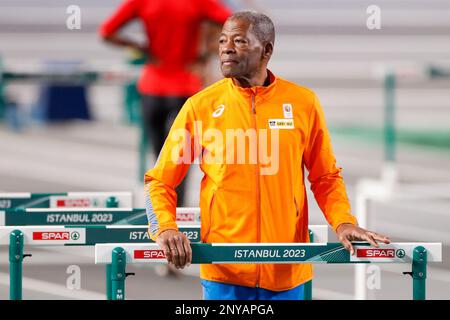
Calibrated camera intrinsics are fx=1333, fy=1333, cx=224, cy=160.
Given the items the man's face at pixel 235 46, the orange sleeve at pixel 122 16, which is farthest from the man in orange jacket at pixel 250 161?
the orange sleeve at pixel 122 16

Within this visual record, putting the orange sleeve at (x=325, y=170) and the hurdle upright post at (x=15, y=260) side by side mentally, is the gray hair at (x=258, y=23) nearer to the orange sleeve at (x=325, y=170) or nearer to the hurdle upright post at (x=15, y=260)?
the orange sleeve at (x=325, y=170)

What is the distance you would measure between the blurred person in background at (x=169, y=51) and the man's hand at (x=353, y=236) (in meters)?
4.13

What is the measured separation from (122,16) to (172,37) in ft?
1.41

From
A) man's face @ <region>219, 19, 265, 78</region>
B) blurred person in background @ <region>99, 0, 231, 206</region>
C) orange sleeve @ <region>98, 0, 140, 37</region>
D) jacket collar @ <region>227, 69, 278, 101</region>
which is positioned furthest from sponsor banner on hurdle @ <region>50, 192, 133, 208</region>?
orange sleeve @ <region>98, 0, 140, 37</region>

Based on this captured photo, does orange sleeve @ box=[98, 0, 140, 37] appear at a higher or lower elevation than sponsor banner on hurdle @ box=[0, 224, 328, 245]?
higher

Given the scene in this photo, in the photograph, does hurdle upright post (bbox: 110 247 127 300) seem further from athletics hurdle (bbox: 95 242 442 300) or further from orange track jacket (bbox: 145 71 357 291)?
orange track jacket (bbox: 145 71 357 291)

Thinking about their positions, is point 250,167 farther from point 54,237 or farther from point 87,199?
point 87,199

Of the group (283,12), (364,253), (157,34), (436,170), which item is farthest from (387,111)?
(283,12)

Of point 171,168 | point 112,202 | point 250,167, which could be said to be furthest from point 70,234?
point 112,202

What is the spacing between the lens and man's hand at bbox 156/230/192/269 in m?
4.42

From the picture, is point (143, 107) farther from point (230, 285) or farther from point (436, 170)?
point (436, 170)

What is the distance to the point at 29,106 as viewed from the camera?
19281 mm

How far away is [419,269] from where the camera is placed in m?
4.73
